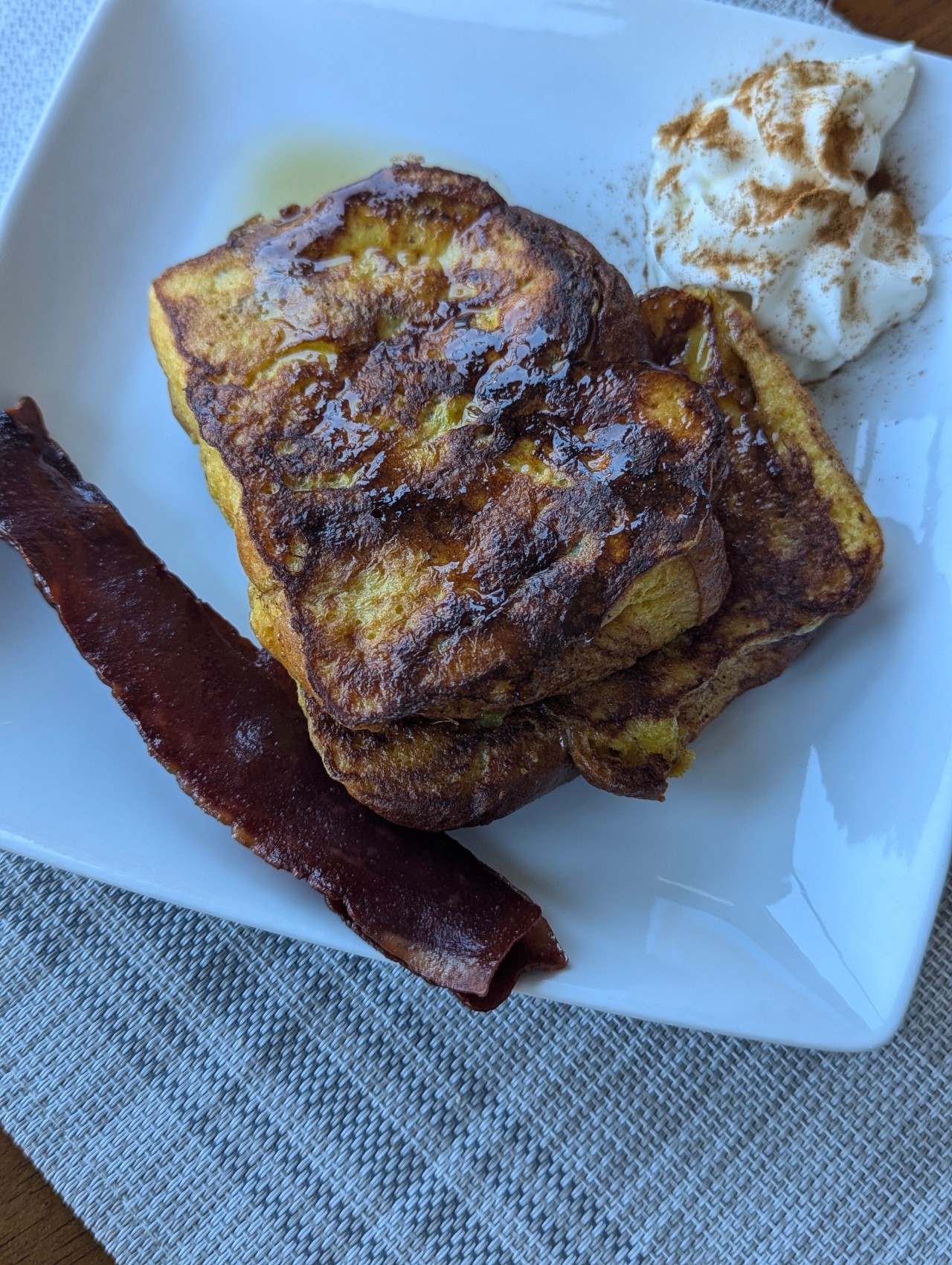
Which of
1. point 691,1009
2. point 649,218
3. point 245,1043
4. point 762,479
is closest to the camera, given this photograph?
point 691,1009

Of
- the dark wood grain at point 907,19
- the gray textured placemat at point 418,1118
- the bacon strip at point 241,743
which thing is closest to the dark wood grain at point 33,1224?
the gray textured placemat at point 418,1118

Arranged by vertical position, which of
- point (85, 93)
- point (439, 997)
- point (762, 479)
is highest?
point (85, 93)

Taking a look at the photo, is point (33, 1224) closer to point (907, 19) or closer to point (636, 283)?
point (636, 283)

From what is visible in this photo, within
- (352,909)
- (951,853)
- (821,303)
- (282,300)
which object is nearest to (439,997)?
(352,909)

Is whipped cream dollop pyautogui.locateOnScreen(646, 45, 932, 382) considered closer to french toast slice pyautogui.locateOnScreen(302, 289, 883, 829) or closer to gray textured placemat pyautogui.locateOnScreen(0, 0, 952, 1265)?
french toast slice pyautogui.locateOnScreen(302, 289, 883, 829)

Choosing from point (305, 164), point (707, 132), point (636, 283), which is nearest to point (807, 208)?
point (707, 132)

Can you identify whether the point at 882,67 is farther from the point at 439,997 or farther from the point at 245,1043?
the point at 245,1043

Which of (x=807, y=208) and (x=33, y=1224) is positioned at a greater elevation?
(x=807, y=208)
